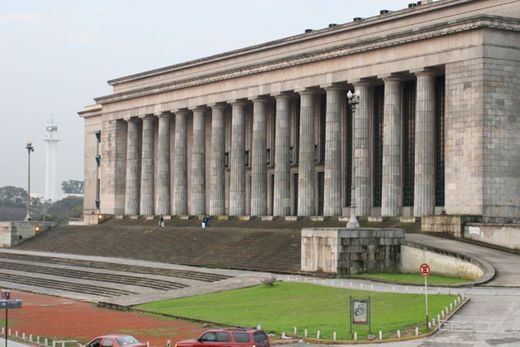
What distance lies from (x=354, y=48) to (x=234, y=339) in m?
50.9

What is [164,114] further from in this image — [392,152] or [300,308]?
[300,308]

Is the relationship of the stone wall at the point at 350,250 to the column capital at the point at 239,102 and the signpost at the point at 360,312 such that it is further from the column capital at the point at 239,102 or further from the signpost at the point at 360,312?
the column capital at the point at 239,102

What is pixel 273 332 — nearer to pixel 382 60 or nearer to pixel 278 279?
pixel 278 279

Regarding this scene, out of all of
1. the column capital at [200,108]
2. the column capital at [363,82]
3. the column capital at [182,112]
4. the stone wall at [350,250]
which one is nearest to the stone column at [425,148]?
the column capital at [363,82]

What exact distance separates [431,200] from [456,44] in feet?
38.7

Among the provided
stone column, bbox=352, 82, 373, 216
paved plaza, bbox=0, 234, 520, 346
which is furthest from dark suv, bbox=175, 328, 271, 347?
stone column, bbox=352, 82, 373, 216

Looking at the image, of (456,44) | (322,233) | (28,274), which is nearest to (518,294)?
(322,233)

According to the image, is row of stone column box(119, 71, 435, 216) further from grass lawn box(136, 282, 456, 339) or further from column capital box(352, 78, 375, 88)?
grass lawn box(136, 282, 456, 339)

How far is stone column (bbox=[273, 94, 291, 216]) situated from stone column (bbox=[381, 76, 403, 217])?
13891 millimetres

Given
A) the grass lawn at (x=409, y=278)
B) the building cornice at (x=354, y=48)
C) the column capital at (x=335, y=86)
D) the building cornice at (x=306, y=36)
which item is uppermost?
the building cornice at (x=306, y=36)

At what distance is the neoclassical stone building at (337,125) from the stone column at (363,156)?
133mm

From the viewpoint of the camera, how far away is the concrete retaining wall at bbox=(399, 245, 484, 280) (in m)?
58.2

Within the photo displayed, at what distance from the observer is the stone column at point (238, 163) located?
9894 cm

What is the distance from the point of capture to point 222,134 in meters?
103
